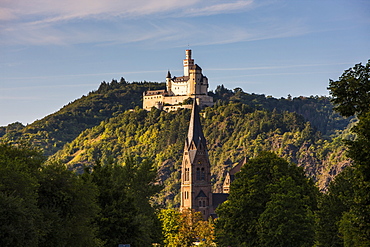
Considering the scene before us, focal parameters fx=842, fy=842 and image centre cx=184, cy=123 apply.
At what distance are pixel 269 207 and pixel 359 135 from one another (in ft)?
82.1

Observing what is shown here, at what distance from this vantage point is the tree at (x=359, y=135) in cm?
4678

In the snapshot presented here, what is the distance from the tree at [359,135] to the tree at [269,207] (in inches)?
632

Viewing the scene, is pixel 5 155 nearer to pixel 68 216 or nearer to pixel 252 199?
pixel 68 216

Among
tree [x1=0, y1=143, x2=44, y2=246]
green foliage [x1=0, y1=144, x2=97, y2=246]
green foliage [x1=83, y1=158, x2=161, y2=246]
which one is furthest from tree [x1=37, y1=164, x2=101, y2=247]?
green foliage [x1=83, y1=158, x2=161, y2=246]

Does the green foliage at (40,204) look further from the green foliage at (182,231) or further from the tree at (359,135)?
the green foliage at (182,231)

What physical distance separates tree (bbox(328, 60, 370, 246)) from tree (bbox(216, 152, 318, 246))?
16.0m

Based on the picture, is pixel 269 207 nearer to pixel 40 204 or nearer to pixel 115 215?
pixel 115 215

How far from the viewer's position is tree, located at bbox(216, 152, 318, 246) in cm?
7119

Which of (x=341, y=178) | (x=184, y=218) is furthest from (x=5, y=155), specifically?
(x=184, y=218)

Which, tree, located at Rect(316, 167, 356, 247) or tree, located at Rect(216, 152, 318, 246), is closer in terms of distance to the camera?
tree, located at Rect(316, 167, 356, 247)

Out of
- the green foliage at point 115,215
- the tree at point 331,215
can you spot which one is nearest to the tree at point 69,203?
the green foliage at point 115,215

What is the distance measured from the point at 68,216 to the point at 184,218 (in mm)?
93459

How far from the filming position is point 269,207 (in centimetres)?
7206

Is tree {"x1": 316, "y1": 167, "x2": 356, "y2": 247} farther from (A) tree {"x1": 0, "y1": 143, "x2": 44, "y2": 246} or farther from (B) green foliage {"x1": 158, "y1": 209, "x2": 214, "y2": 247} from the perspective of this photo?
(B) green foliage {"x1": 158, "y1": 209, "x2": 214, "y2": 247}
